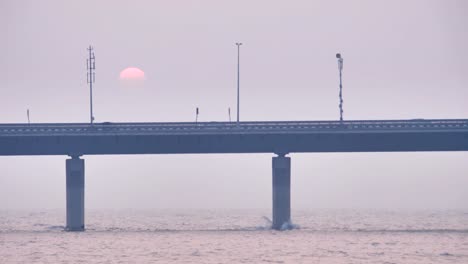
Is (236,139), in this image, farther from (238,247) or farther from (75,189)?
(238,247)

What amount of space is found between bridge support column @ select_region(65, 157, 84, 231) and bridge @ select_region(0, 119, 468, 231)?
10 centimetres

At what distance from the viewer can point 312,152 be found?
126 meters

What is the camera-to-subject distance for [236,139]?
124 meters

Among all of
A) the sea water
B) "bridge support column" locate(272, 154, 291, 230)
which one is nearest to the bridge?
"bridge support column" locate(272, 154, 291, 230)

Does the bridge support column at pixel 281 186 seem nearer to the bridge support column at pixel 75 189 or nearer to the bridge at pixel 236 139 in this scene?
the bridge at pixel 236 139

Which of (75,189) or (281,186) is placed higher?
(281,186)

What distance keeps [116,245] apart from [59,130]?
2492 centimetres

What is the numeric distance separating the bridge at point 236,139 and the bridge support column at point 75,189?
99mm

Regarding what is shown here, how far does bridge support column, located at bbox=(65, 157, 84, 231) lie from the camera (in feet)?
414

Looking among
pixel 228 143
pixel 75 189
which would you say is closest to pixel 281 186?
pixel 228 143

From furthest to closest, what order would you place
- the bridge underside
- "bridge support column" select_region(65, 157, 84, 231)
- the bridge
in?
"bridge support column" select_region(65, 157, 84, 231) → the bridge underside → the bridge

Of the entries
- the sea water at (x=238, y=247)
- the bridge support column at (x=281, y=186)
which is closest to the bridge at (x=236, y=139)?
the bridge support column at (x=281, y=186)

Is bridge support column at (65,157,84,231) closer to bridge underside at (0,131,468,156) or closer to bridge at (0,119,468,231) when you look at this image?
bridge at (0,119,468,231)

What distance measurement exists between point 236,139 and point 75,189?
55.3ft
